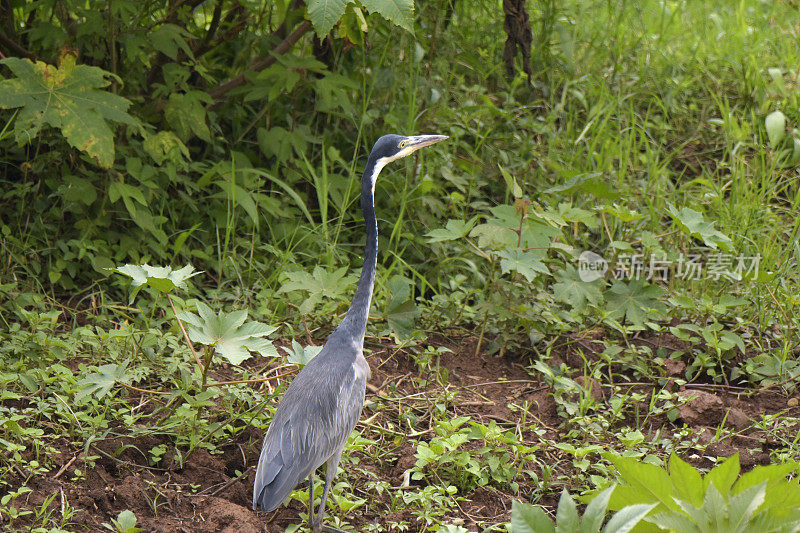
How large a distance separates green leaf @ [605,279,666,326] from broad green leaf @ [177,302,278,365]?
1780 mm

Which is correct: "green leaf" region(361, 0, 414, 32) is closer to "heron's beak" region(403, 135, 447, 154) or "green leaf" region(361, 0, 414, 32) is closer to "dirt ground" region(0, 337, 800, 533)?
"heron's beak" region(403, 135, 447, 154)

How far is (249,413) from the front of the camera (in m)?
3.30

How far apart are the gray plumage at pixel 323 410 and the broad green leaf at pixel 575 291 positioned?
44.0 inches

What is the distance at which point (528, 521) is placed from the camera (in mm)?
2232

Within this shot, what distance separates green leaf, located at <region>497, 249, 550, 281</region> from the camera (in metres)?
3.70

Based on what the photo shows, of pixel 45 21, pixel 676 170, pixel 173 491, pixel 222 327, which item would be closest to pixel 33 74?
pixel 45 21

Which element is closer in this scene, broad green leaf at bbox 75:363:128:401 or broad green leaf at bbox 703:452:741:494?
broad green leaf at bbox 703:452:741:494

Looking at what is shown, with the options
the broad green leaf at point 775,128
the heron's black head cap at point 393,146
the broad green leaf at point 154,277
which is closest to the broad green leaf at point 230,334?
the broad green leaf at point 154,277

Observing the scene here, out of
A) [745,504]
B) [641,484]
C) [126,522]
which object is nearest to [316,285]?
[126,522]

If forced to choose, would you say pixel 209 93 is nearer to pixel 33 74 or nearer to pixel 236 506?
pixel 33 74

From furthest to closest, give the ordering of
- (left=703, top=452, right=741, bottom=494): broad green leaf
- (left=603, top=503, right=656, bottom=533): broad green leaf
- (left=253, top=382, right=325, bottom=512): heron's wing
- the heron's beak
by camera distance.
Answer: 1. the heron's beak
2. (left=253, top=382, right=325, bottom=512): heron's wing
3. (left=703, top=452, right=741, bottom=494): broad green leaf
4. (left=603, top=503, right=656, bottom=533): broad green leaf

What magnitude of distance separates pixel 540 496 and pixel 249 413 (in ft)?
3.84

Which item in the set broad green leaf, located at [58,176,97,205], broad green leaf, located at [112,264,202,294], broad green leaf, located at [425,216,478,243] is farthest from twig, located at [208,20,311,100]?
broad green leaf, located at [112,264,202,294]

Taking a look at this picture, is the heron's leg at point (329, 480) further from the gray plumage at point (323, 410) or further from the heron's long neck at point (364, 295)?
the heron's long neck at point (364, 295)
